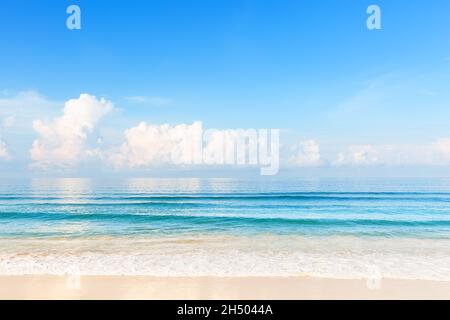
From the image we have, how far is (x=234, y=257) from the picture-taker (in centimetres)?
875

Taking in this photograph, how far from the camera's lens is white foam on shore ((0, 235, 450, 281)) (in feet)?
23.9

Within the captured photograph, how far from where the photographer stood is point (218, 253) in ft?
30.5

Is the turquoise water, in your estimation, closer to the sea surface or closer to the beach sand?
the sea surface

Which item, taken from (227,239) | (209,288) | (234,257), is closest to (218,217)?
(227,239)

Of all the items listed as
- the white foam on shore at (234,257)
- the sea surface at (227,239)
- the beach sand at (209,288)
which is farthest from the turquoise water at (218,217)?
the beach sand at (209,288)

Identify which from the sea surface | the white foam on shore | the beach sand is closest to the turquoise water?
the sea surface

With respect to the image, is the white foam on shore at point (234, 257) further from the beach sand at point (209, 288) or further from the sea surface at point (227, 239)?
the beach sand at point (209, 288)

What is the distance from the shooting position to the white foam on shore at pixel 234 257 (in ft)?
23.9

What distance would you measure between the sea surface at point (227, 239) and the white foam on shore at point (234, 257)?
0.03 m

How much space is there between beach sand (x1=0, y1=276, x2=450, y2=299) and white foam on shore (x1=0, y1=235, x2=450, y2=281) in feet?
1.39

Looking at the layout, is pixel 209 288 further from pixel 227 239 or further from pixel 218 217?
pixel 218 217

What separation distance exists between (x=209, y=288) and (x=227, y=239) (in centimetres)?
568
